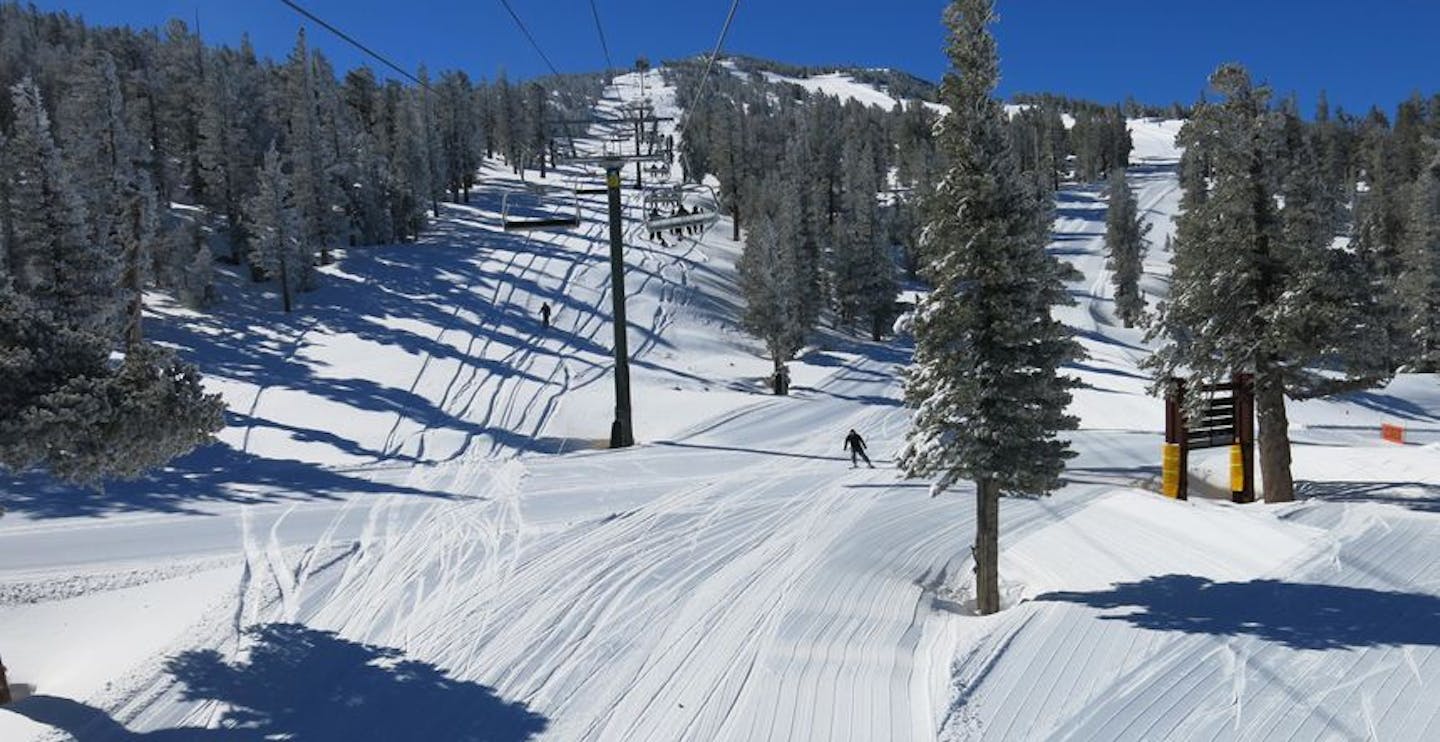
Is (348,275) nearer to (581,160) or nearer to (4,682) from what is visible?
(581,160)

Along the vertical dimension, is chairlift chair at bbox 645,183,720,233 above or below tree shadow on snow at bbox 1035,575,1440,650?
above

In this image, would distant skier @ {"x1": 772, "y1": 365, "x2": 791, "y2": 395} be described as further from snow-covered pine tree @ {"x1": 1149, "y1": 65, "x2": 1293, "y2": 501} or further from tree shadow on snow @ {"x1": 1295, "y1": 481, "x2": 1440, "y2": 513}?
A: snow-covered pine tree @ {"x1": 1149, "y1": 65, "x2": 1293, "y2": 501}

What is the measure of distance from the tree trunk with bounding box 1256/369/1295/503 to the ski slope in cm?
64

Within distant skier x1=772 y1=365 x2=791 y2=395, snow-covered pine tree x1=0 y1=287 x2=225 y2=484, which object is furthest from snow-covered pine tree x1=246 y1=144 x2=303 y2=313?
snow-covered pine tree x1=0 y1=287 x2=225 y2=484

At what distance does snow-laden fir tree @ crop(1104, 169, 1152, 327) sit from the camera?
80.8 metres

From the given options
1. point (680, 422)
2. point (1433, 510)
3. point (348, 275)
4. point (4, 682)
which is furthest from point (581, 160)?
point (348, 275)

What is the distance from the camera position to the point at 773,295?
47656 millimetres

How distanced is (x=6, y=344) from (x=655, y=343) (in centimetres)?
4144

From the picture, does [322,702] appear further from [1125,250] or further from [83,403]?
[1125,250]

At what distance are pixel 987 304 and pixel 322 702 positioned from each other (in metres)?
10.8

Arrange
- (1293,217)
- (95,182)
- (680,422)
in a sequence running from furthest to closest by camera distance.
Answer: (95,182), (680,422), (1293,217)

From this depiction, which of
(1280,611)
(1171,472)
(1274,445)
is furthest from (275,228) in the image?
(1280,611)

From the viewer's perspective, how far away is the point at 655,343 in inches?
2020

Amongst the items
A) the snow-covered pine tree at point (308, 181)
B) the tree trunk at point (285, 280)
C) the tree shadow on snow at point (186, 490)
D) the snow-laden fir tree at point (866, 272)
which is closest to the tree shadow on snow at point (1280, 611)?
the tree shadow on snow at point (186, 490)
